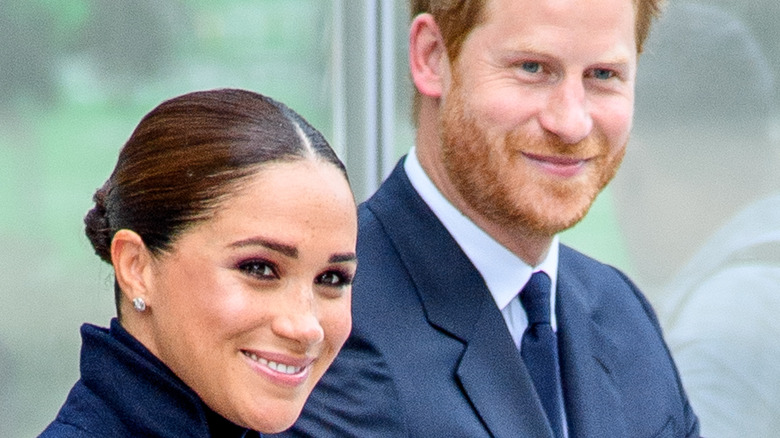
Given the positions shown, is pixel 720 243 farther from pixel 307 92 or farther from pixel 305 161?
pixel 305 161

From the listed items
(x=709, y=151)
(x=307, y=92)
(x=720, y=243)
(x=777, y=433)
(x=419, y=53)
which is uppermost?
(x=419, y=53)

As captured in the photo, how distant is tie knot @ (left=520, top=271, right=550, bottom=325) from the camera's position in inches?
80.0

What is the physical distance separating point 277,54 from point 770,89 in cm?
132

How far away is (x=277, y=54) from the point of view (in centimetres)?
318

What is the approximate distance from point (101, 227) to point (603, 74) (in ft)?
2.62

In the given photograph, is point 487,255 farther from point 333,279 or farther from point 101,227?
point 101,227

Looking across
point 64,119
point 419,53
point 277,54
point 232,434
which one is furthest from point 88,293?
point 232,434

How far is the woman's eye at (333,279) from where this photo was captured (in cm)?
150

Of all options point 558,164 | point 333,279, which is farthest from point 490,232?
point 333,279

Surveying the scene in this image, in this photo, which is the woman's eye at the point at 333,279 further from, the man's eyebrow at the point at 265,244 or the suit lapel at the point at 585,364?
the suit lapel at the point at 585,364

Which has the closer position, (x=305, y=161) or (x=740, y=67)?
(x=305, y=161)

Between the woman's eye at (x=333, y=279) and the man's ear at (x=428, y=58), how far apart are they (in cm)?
60

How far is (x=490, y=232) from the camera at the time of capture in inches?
80.1

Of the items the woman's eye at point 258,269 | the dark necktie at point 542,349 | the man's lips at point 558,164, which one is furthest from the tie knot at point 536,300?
the woman's eye at point 258,269
